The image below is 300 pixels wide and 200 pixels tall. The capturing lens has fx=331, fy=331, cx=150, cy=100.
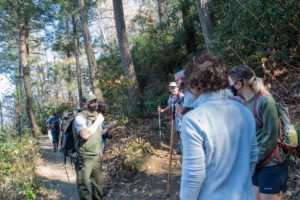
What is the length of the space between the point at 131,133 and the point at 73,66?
2359cm

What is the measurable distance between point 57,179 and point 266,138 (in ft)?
25.0

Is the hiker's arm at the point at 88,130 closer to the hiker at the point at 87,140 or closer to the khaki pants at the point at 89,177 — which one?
the hiker at the point at 87,140

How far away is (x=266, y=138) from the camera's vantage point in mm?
2943

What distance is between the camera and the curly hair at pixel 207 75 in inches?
76.0

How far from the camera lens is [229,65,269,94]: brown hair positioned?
306 cm

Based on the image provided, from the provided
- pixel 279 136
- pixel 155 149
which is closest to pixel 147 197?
pixel 155 149

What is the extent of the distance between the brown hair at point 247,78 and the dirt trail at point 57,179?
5277mm

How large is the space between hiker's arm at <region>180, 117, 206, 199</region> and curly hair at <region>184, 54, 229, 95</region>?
232mm

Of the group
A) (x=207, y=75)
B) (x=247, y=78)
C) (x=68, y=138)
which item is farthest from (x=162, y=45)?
(x=207, y=75)

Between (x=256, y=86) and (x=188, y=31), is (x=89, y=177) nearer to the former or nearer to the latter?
(x=256, y=86)

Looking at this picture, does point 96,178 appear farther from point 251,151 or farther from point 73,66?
point 73,66

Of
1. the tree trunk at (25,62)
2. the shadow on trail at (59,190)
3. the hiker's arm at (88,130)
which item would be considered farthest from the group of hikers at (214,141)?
the tree trunk at (25,62)

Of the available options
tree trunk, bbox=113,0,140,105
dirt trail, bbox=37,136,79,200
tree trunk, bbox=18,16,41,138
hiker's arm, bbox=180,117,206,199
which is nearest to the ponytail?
hiker's arm, bbox=180,117,206,199

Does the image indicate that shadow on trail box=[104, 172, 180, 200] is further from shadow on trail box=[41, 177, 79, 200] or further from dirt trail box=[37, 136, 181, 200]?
shadow on trail box=[41, 177, 79, 200]
